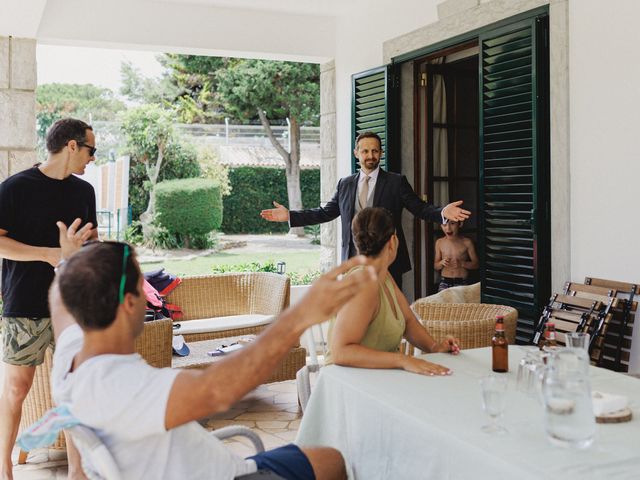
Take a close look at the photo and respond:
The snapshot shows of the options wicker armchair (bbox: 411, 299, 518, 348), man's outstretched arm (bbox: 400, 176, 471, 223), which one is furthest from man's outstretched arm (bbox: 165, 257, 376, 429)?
man's outstretched arm (bbox: 400, 176, 471, 223)

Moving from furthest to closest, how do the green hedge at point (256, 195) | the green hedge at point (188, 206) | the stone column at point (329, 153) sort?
1. the green hedge at point (256, 195)
2. the green hedge at point (188, 206)
3. the stone column at point (329, 153)

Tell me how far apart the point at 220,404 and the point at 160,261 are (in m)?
15.0

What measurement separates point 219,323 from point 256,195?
47.1 ft

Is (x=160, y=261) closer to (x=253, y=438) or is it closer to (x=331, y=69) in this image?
(x=331, y=69)

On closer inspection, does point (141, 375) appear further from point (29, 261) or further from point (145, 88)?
point (145, 88)

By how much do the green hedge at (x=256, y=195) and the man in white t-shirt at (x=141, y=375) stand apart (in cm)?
1760

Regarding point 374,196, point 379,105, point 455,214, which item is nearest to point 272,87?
point 379,105

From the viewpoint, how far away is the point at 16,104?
227 inches

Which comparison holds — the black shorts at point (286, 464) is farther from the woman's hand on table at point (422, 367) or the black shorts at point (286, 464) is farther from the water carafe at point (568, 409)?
the water carafe at point (568, 409)

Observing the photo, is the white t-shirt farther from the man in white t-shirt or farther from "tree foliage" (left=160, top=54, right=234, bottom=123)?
"tree foliage" (left=160, top=54, right=234, bottom=123)

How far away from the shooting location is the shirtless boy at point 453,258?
5.98 metres

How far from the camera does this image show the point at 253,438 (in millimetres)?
2143

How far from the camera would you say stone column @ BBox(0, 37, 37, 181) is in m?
5.73

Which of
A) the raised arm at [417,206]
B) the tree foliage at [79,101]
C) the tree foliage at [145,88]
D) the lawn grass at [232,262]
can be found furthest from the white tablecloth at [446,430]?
the tree foliage at [79,101]
